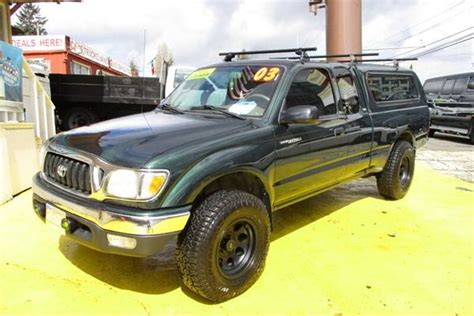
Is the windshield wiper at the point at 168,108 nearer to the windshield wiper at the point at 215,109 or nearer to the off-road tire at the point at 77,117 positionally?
the windshield wiper at the point at 215,109

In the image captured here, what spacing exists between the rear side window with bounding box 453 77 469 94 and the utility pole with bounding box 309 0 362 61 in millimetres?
5759

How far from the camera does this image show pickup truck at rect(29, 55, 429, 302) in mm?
2559

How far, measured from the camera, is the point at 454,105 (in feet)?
40.3

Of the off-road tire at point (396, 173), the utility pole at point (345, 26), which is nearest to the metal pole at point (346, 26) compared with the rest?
the utility pole at point (345, 26)

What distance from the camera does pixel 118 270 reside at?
337 cm

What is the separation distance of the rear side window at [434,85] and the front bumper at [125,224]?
44.7 ft

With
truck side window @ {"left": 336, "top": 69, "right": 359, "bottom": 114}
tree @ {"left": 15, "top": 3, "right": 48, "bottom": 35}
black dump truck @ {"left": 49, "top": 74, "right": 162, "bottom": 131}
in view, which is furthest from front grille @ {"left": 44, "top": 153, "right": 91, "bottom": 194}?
tree @ {"left": 15, "top": 3, "right": 48, "bottom": 35}

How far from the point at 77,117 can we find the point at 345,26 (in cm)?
714

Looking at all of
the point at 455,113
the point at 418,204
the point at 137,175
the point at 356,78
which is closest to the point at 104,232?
the point at 137,175

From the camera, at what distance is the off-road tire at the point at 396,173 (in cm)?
524

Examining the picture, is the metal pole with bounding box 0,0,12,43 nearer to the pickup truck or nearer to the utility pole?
the utility pole

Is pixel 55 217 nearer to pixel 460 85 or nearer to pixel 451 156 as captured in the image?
pixel 451 156

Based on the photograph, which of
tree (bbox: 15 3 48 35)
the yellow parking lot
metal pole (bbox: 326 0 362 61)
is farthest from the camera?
tree (bbox: 15 3 48 35)

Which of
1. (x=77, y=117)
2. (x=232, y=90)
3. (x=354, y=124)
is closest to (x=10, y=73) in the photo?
(x=232, y=90)
